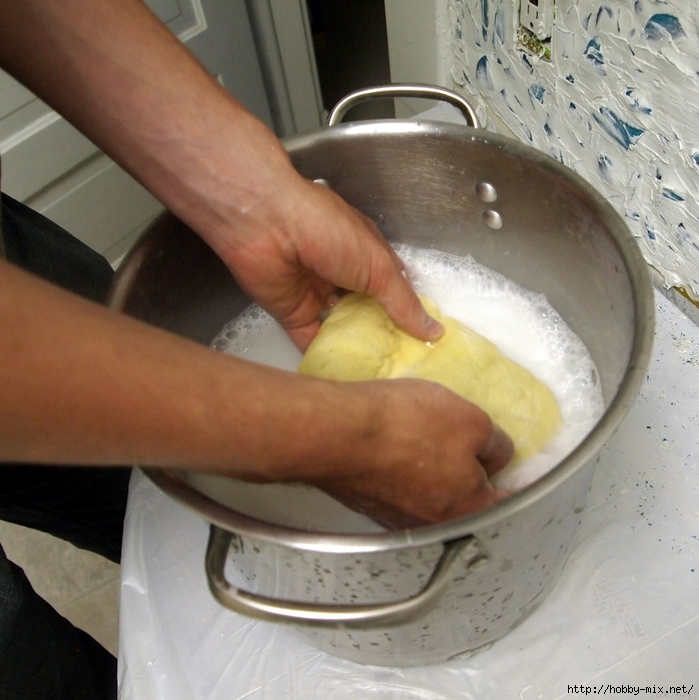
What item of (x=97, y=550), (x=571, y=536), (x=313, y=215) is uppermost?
(x=313, y=215)

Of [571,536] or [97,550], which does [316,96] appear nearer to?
[97,550]

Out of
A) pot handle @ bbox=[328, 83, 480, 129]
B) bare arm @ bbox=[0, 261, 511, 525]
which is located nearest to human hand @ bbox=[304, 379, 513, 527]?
bare arm @ bbox=[0, 261, 511, 525]

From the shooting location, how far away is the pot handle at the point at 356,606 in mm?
316

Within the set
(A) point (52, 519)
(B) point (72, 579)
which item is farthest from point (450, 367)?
(B) point (72, 579)

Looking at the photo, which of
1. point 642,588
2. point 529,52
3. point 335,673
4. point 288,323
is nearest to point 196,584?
point 335,673

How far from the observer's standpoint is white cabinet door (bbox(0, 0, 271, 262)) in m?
0.99

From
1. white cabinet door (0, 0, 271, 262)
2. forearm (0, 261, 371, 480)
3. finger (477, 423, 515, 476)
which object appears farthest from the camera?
white cabinet door (0, 0, 271, 262)

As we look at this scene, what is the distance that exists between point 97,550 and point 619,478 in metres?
0.62

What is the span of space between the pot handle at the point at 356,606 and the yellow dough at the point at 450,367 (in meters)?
0.19

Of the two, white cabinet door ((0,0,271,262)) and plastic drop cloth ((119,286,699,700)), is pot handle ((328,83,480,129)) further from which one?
white cabinet door ((0,0,271,262))

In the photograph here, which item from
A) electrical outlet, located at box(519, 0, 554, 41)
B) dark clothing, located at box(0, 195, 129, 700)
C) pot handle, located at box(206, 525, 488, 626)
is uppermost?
electrical outlet, located at box(519, 0, 554, 41)

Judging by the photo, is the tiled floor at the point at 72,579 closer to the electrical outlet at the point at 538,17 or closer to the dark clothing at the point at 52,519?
the dark clothing at the point at 52,519

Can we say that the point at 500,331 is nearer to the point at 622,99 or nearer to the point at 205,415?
the point at 622,99

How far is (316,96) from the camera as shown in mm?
1353
